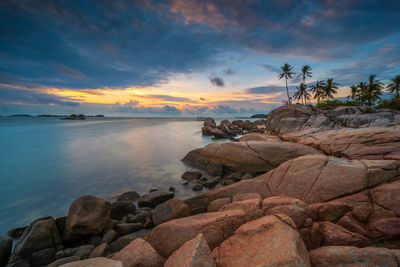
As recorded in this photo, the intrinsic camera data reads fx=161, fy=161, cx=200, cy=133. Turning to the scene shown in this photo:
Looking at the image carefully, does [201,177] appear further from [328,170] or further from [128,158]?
[128,158]

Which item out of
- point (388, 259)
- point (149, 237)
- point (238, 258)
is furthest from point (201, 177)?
point (388, 259)

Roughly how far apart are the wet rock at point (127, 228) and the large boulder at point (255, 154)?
6758 millimetres

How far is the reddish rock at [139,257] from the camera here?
311cm

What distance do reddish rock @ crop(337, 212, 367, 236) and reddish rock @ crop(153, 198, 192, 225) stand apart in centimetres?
445

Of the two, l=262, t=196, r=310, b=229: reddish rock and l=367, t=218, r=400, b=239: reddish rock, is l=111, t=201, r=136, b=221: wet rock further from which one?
l=367, t=218, r=400, b=239: reddish rock

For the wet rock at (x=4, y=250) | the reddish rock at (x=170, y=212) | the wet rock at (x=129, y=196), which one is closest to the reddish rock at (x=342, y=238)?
the reddish rock at (x=170, y=212)

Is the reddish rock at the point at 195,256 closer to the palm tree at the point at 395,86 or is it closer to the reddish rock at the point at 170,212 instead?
the reddish rock at the point at 170,212

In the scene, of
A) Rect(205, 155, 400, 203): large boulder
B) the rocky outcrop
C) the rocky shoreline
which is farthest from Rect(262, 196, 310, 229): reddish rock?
the rocky outcrop

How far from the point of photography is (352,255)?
8.73ft

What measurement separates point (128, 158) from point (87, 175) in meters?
4.69

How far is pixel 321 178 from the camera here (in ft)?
16.9

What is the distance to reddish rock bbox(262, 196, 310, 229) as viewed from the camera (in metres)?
3.70

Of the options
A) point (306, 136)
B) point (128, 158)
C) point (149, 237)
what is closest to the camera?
point (149, 237)

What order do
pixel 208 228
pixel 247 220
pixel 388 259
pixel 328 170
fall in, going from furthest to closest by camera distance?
pixel 328 170 < pixel 247 220 < pixel 208 228 < pixel 388 259
